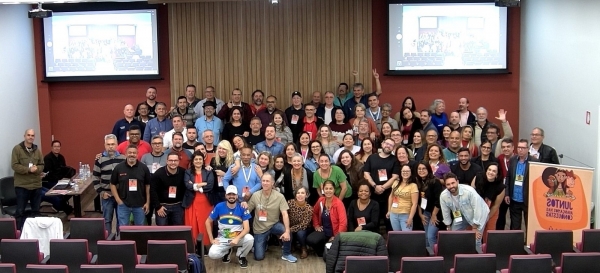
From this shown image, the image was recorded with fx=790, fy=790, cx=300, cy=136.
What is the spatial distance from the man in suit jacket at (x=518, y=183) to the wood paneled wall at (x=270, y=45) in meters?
3.88

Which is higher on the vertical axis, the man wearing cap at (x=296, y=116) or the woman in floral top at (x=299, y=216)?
the man wearing cap at (x=296, y=116)

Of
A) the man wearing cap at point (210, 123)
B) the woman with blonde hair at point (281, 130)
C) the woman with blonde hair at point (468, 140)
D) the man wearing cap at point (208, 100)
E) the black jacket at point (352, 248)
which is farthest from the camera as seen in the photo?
the man wearing cap at point (208, 100)

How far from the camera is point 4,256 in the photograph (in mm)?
7508

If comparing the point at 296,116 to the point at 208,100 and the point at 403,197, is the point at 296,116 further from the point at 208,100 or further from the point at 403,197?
the point at 403,197

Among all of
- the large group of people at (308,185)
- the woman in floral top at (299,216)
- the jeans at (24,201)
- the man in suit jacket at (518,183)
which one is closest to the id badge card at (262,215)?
the large group of people at (308,185)

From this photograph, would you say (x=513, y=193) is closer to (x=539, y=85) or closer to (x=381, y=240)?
(x=381, y=240)

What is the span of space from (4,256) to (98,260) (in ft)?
2.99

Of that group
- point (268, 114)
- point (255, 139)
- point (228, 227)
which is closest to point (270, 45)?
point (268, 114)

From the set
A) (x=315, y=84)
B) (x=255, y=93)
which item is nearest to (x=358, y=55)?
(x=315, y=84)

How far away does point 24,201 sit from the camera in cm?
1037

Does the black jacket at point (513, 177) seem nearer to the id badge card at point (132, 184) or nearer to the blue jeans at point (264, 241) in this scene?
the blue jeans at point (264, 241)

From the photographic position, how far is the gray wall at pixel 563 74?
32.4ft

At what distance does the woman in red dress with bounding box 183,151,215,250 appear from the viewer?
9250 millimetres

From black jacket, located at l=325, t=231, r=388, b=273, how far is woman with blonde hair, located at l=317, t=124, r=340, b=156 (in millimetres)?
2373
